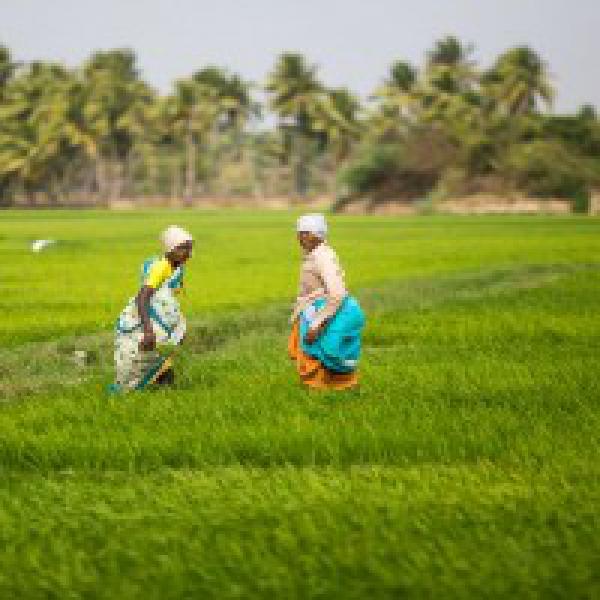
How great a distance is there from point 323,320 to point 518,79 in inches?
2747

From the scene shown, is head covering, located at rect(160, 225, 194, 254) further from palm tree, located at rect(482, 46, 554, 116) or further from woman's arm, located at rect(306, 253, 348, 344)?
palm tree, located at rect(482, 46, 554, 116)

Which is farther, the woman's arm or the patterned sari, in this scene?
the patterned sari

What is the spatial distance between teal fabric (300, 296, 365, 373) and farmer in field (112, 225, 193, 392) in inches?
29.3

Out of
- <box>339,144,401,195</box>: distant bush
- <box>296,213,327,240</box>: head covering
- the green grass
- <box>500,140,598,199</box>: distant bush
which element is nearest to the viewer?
the green grass

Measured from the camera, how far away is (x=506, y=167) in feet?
181

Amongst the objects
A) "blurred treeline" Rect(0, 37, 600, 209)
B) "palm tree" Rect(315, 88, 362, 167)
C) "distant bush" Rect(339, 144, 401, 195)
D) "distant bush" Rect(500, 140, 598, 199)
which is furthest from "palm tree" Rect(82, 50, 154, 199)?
"distant bush" Rect(500, 140, 598, 199)

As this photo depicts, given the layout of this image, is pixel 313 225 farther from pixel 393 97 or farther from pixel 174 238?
pixel 393 97

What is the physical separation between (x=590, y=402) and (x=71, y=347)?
4506 millimetres

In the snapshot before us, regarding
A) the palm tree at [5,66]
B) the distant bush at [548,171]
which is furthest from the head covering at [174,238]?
the palm tree at [5,66]

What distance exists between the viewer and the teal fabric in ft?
19.8

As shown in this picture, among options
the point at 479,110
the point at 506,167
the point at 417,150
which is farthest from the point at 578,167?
the point at 479,110

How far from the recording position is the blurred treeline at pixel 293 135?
57125 mm

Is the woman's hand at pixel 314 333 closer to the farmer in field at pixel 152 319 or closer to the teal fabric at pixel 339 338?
the teal fabric at pixel 339 338

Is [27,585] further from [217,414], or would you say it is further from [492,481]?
[217,414]
